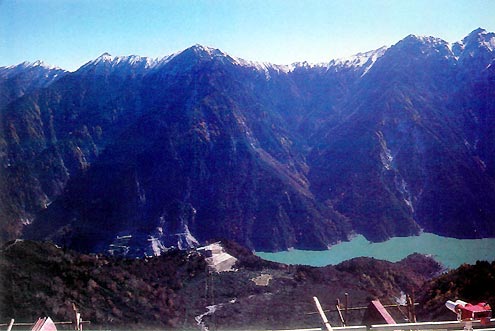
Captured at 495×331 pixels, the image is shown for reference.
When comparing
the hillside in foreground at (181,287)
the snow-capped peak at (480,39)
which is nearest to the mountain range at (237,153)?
the snow-capped peak at (480,39)

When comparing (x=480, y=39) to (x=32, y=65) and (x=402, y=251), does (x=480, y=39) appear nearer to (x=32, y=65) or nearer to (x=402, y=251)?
(x=402, y=251)

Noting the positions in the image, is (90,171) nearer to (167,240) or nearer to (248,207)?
(167,240)

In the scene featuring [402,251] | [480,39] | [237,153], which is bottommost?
[402,251]

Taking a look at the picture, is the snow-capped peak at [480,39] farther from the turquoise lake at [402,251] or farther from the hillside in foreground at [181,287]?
the hillside in foreground at [181,287]

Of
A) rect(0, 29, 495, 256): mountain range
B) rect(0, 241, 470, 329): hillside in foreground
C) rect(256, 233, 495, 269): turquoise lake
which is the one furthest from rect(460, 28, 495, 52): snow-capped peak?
rect(0, 241, 470, 329): hillside in foreground

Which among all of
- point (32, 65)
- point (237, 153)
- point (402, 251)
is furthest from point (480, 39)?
point (32, 65)

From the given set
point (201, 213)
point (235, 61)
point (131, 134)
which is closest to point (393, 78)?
point (235, 61)
